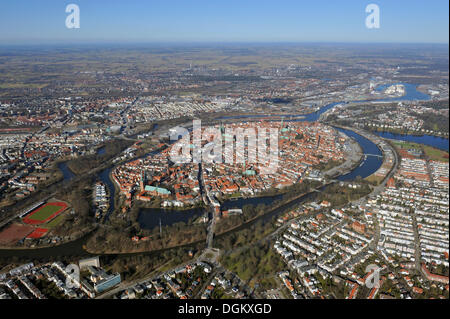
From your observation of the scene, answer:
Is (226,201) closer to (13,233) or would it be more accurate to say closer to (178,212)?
(178,212)

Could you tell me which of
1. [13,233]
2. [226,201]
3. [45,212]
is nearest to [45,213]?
[45,212]

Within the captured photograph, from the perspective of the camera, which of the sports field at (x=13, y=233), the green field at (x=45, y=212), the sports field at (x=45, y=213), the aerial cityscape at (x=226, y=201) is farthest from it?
the green field at (x=45, y=212)

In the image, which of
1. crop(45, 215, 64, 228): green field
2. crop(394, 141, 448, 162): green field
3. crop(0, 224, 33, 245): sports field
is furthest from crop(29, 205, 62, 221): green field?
crop(394, 141, 448, 162): green field

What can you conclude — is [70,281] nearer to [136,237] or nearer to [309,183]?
[136,237]

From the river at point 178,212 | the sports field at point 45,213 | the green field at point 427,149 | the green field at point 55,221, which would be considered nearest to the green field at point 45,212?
the sports field at point 45,213

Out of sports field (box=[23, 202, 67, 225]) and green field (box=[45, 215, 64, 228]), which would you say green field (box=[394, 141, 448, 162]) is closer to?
green field (box=[45, 215, 64, 228])

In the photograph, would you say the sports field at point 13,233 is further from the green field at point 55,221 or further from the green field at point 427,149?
the green field at point 427,149
